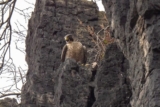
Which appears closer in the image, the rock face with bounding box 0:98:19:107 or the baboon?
the baboon

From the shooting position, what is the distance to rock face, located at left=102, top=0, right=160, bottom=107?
5.72 meters

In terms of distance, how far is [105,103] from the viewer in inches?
263

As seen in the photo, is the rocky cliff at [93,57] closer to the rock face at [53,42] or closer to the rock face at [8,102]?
the rock face at [53,42]

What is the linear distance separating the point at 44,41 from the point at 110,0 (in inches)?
145

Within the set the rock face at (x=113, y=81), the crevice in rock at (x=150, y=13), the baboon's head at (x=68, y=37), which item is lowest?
the rock face at (x=113, y=81)

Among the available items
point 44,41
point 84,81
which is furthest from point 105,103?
point 44,41

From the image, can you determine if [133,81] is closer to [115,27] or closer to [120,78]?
[120,78]

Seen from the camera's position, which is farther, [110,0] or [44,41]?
[44,41]

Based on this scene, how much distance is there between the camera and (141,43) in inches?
244

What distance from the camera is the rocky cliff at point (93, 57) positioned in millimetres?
5996

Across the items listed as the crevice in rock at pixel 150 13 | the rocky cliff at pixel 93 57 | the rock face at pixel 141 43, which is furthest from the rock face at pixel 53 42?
the crevice in rock at pixel 150 13

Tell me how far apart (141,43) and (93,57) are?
5208mm

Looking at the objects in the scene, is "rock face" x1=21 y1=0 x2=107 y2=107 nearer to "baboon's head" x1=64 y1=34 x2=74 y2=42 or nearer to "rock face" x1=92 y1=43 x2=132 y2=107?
"baboon's head" x1=64 y1=34 x2=74 y2=42

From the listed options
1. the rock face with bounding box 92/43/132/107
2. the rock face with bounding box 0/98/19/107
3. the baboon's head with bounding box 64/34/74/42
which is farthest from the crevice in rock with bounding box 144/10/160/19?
the rock face with bounding box 0/98/19/107
